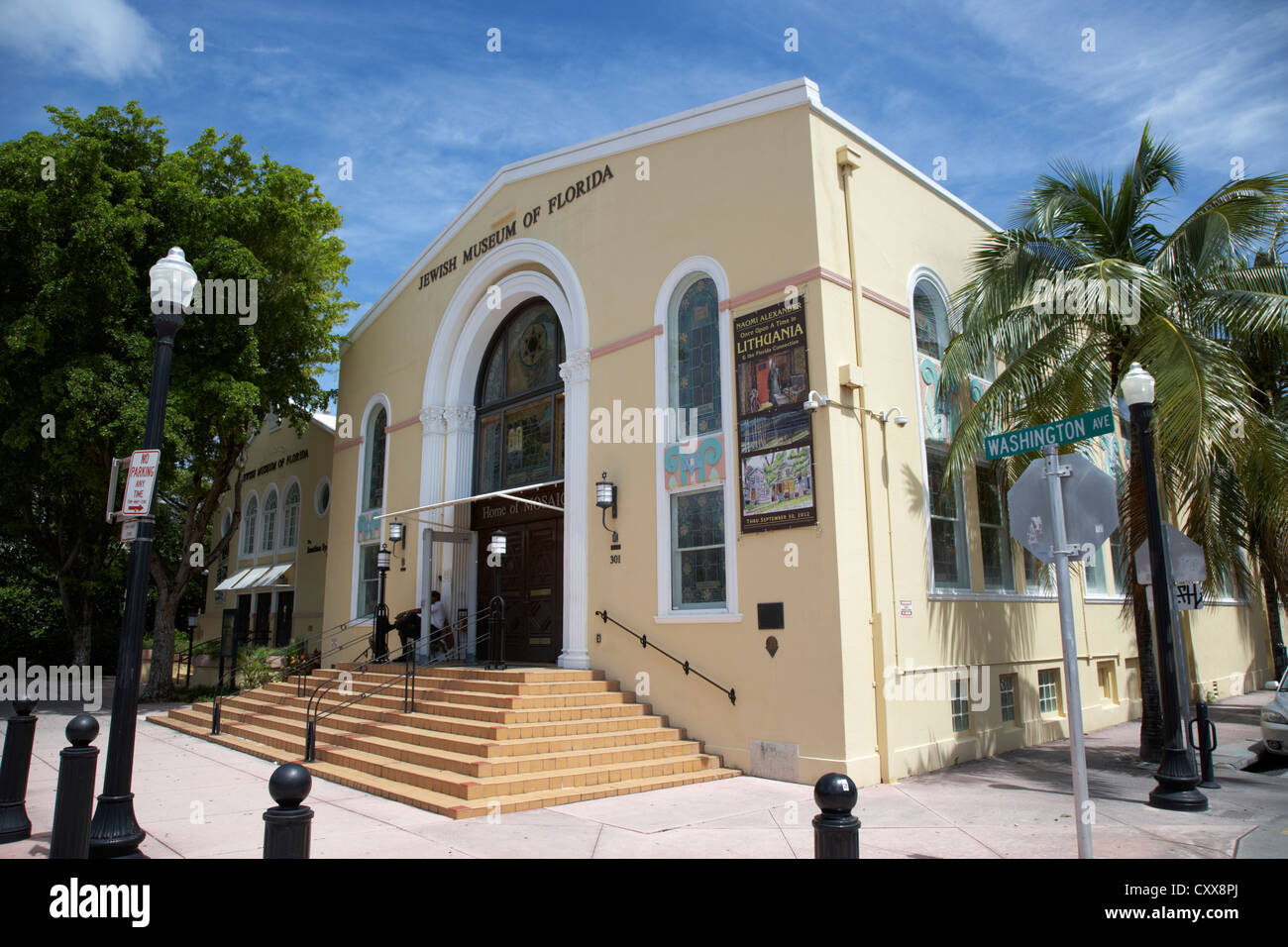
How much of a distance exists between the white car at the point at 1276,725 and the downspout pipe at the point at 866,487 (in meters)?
5.25

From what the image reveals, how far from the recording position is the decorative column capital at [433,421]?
17828mm

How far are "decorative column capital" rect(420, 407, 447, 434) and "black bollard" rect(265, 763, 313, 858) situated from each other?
45.0 feet

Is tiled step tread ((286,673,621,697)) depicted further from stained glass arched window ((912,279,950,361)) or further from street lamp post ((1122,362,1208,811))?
stained glass arched window ((912,279,950,361))

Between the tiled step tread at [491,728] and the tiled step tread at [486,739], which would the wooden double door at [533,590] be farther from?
the tiled step tread at [486,739]

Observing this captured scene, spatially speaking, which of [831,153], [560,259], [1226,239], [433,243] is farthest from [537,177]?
[1226,239]

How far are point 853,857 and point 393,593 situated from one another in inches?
582

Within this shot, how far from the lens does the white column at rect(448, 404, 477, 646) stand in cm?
1680

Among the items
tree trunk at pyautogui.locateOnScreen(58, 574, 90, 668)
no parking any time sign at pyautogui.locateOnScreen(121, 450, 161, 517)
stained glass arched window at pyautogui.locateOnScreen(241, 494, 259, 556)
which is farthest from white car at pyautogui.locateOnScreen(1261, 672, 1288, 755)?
tree trunk at pyautogui.locateOnScreen(58, 574, 90, 668)

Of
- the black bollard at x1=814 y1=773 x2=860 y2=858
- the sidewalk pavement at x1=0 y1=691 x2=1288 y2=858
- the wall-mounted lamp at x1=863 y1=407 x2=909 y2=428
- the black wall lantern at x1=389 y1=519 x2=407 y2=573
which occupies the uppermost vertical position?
the wall-mounted lamp at x1=863 y1=407 x2=909 y2=428

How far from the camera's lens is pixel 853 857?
171 inches

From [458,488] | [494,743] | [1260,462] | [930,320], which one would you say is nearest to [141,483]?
[494,743]

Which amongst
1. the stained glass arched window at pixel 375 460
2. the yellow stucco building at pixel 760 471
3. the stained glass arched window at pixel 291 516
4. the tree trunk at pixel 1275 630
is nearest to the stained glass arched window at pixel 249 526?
the stained glass arched window at pixel 291 516

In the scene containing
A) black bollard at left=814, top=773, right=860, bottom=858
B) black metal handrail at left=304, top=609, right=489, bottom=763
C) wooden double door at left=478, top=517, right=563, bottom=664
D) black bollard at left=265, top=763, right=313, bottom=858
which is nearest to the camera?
black bollard at left=814, top=773, right=860, bottom=858
